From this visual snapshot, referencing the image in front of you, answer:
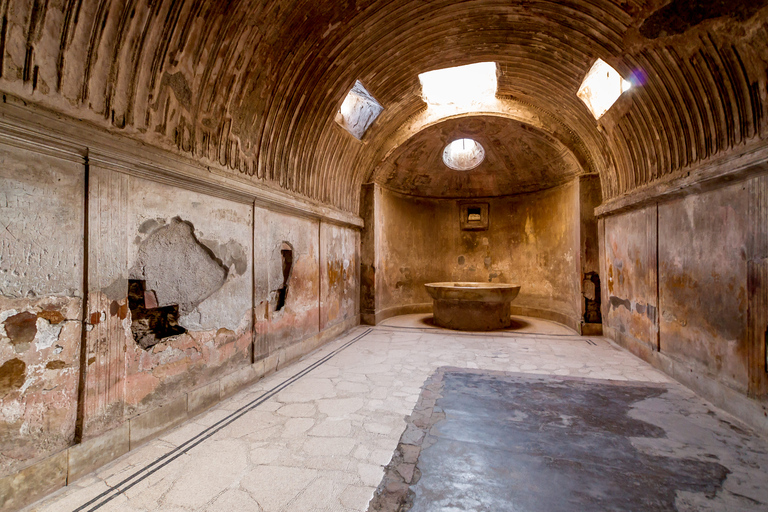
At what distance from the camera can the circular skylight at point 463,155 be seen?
35.8 feet

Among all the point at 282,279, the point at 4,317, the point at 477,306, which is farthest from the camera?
the point at 477,306

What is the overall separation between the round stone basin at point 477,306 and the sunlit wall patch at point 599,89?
4223 mm

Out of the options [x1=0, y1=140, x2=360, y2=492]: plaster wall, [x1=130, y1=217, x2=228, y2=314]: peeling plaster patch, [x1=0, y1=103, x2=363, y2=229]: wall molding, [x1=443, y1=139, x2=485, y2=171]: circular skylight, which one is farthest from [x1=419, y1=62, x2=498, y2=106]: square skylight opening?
[x1=130, y1=217, x2=228, y2=314]: peeling plaster patch

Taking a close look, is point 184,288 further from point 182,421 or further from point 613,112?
point 613,112

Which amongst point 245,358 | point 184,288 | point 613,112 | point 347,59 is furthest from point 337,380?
point 613,112

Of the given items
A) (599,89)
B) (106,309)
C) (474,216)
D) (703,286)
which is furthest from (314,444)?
(474,216)

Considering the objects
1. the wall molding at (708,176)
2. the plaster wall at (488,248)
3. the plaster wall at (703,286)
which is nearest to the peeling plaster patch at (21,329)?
the plaster wall at (703,286)

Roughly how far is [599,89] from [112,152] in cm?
832

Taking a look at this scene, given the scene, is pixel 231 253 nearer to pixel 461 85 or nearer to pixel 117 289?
pixel 117 289

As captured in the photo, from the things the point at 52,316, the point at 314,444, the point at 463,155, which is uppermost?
the point at 463,155

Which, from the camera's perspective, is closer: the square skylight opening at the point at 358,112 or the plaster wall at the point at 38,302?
the plaster wall at the point at 38,302

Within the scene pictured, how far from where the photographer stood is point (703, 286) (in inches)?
178

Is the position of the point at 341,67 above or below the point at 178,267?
above

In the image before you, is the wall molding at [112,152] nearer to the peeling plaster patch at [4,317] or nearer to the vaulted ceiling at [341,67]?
the vaulted ceiling at [341,67]
